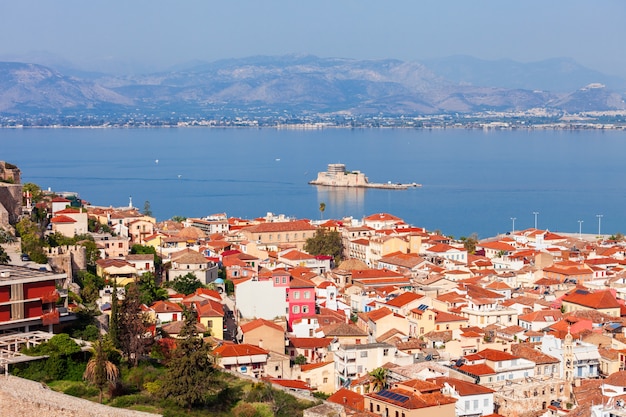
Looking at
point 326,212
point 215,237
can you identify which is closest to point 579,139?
point 326,212

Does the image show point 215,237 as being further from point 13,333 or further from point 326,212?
point 326,212

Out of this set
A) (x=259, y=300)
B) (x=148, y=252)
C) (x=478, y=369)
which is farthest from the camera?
(x=148, y=252)

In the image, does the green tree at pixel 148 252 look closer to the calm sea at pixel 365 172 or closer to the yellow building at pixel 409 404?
the yellow building at pixel 409 404

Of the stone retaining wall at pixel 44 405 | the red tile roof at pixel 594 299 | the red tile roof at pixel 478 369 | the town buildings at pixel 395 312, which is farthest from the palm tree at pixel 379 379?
the red tile roof at pixel 594 299

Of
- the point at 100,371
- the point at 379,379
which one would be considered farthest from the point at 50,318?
the point at 379,379

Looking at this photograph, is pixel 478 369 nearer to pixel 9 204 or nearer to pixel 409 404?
pixel 409 404

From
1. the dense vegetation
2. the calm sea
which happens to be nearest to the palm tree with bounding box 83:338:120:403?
the dense vegetation

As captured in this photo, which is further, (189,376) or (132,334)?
(132,334)
